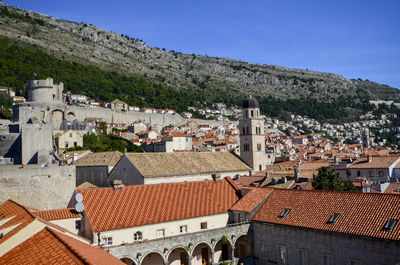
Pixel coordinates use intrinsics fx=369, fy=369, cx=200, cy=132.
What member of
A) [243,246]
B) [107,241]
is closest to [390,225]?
[243,246]

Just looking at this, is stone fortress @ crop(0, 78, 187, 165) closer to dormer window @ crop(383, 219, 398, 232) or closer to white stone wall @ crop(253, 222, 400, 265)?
white stone wall @ crop(253, 222, 400, 265)

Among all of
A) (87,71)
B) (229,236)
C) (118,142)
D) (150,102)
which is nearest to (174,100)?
(150,102)

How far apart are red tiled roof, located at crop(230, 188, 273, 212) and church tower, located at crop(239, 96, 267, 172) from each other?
59.3 feet

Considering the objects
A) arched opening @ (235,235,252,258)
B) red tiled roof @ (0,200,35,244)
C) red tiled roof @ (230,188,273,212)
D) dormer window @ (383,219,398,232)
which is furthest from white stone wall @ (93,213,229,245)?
dormer window @ (383,219,398,232)

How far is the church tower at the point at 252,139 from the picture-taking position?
47656 mm

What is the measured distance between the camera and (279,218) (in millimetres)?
24641

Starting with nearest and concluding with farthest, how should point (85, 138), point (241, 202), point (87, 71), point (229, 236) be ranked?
1. point (229, 236)
2. point (241, 202)
3. point (85, 138)
4. point (87, 71)

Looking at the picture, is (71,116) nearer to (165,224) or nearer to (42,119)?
(42,119)

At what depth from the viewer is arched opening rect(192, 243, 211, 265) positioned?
85.8ft

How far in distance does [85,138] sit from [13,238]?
165ft

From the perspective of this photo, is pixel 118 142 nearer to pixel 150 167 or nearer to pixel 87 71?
pixel 150 167

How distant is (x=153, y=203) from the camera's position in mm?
26219

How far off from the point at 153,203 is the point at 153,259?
3.84m

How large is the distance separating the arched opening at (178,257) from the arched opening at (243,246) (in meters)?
4.13
